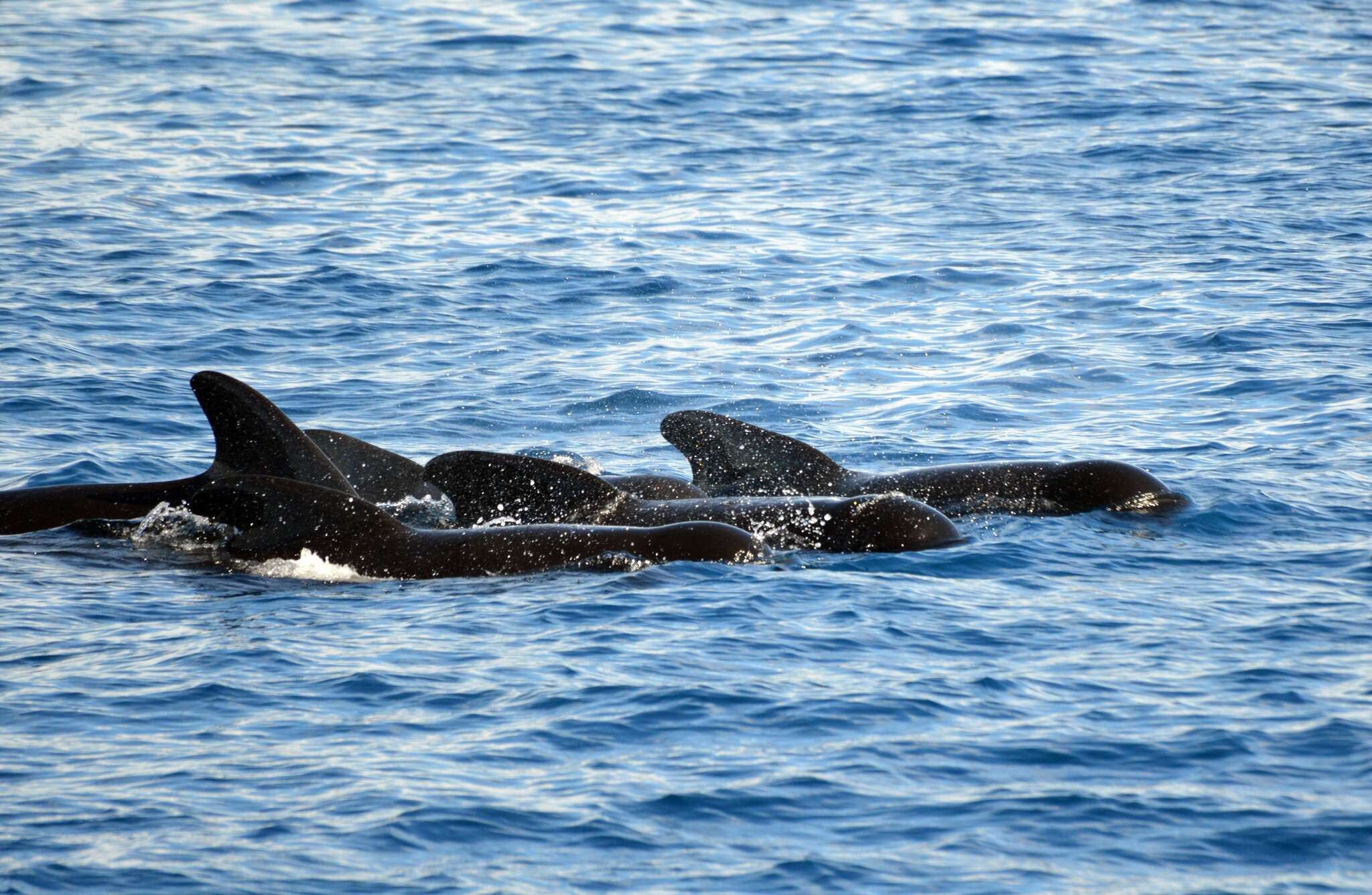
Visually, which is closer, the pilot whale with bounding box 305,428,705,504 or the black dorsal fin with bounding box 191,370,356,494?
the black dorsal fin with bounding box 191,370,356,494

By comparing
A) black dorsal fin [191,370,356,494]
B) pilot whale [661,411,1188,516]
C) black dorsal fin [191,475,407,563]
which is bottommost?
pilot whale [661,411,1188,516]

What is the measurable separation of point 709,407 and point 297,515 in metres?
Answer: 5.96

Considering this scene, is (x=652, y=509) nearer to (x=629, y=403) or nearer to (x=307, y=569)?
(x=307, y=569)

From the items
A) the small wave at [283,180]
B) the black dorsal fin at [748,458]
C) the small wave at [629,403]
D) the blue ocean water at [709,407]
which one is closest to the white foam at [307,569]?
the blue ocean water at [709,407]

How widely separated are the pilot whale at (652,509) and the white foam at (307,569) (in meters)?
1.20

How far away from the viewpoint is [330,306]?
21.1m

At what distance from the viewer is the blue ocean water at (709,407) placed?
8344 millimetres

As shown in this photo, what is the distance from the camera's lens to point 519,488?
13.2 meters

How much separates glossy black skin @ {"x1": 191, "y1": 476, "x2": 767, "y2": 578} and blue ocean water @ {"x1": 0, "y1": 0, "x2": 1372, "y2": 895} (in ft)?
0.89

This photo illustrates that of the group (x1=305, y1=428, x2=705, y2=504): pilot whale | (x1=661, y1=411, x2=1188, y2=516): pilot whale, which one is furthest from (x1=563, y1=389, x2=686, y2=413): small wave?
(x1=305, y1=428, x2=705, y2=504): pilot whale

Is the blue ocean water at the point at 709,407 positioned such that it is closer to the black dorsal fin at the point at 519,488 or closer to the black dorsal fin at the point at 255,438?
the black dorsal fin at the point at 255,438

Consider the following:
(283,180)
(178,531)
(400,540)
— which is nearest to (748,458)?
(400,540)

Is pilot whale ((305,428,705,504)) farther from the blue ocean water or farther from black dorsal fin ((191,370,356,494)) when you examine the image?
the blue ocean water

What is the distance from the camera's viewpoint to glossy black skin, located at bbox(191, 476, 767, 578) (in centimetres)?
1226
